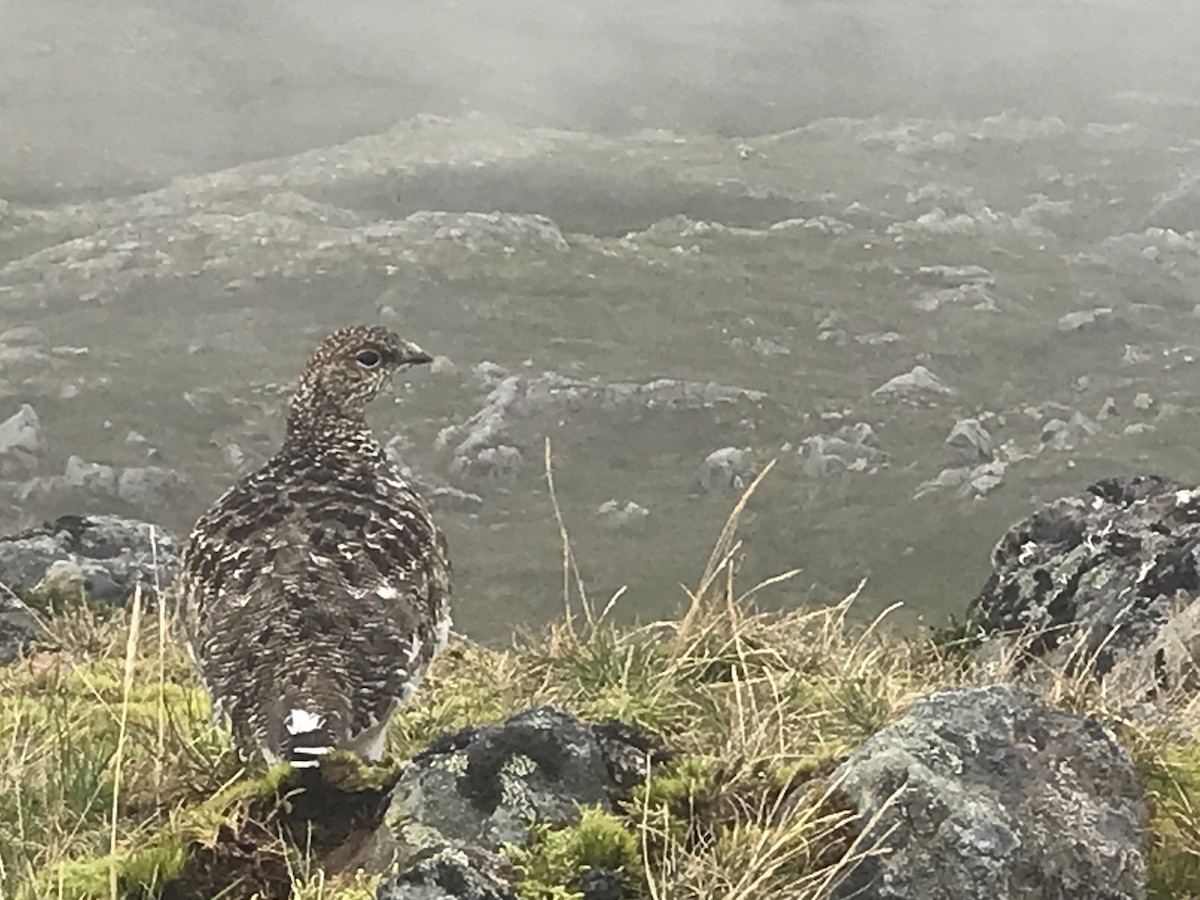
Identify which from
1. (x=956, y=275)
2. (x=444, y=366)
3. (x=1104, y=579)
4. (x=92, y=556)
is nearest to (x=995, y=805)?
(x=1104, y=579)

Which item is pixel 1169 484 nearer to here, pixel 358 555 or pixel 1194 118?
pixel 358 555

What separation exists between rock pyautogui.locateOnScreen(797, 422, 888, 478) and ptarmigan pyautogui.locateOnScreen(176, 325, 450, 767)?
13.0 m

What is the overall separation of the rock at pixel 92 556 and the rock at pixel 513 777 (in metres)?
7.49

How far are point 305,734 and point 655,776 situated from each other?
92cm

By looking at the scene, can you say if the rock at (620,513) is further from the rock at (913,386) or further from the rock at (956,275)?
the rock at (956,275)

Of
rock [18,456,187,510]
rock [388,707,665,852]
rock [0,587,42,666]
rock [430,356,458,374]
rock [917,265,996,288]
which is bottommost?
rock [18,456,187,510]

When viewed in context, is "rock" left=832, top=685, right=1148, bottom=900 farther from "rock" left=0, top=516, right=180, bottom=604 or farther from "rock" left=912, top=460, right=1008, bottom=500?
"rock" left=912, top=460, right=1008, bottom=500

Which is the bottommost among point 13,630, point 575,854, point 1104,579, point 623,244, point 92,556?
point 623,244

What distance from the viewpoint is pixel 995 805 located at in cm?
244

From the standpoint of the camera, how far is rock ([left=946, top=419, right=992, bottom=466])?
18.4 m

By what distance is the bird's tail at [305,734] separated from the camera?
2.99 m

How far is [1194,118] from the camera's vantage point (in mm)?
22641

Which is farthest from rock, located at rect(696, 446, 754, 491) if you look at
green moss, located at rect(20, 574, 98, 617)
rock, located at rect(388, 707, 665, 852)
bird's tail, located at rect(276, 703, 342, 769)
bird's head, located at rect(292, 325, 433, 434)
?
rock, located at rect(388, 707, 665, 852)

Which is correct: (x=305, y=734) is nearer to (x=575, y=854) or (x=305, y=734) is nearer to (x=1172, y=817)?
(x=575, y=854)
